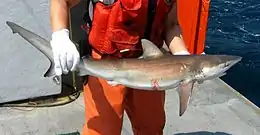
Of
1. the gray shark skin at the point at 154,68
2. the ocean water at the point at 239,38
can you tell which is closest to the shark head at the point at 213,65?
the gray shark skin at the point at 154,68

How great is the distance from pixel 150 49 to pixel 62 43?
1.41 ft

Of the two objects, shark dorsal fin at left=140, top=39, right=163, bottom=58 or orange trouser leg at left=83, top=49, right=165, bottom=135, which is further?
orange trouser leg at left=83, top=49, right=165, bottom=135

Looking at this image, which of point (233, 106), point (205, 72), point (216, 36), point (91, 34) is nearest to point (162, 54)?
point (205, 72)

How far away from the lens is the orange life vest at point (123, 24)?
2801mm

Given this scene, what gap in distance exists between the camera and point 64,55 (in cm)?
260

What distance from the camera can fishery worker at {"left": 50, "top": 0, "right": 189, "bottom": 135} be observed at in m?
2.79

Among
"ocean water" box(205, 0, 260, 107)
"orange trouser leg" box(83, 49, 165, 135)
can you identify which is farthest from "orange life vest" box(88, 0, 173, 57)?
"ocean water" box(205, 0, 260, 107)

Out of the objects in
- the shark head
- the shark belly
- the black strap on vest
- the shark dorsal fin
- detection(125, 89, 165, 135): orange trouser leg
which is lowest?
detection(125, 89, 165, 135): orange trouser leg

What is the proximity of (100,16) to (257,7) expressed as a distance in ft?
29.0

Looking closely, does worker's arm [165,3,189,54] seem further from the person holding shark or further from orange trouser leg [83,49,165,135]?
orange trouser leg [83,49,165,135]

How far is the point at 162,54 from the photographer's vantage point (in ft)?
9.04

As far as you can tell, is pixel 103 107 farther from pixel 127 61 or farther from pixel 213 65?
pixel 213 65

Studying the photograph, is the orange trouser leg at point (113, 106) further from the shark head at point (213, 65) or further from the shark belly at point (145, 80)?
the shark head at point (213, 65)

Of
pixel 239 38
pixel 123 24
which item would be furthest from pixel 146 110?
pixel 239 38
